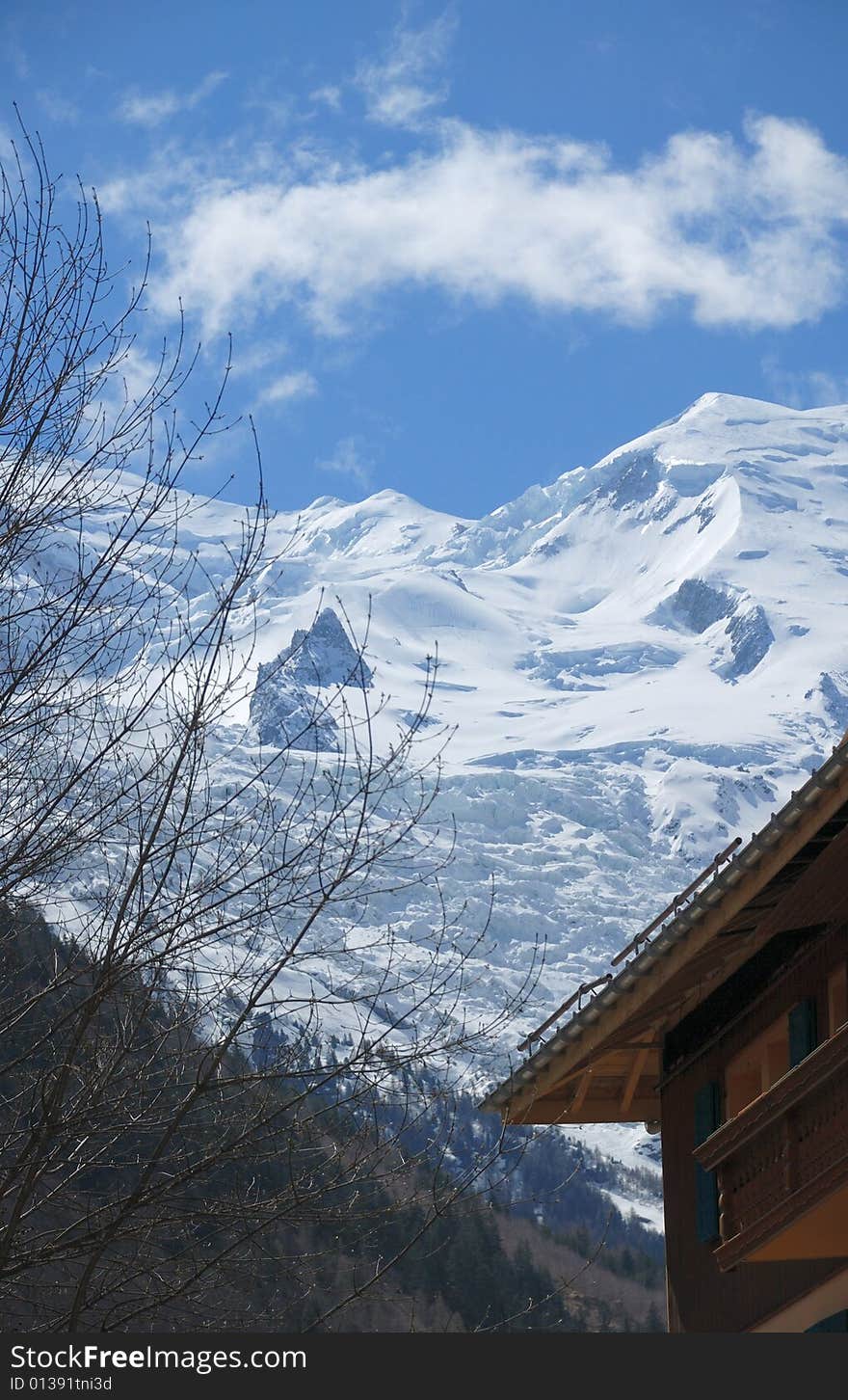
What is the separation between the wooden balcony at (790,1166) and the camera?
367 inches

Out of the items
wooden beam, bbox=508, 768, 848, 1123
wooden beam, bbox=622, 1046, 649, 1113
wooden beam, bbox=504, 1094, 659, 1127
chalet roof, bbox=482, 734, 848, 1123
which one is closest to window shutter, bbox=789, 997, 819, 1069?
chalet roof, bbox=482, 734, 848, 1123

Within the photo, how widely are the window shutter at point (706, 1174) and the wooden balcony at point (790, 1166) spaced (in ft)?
3.90

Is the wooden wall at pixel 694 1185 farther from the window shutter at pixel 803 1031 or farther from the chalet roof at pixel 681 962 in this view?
the chalet roof at pixel 681 962

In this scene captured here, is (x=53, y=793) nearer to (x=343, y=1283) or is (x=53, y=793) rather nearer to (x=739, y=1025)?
(x=739, y=1025)

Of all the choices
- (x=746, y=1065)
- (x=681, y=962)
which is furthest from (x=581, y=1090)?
(x=681, y=962)

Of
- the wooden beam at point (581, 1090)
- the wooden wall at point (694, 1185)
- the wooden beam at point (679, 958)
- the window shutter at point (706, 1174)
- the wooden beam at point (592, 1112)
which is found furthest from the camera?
the wooden beam at point (592, 1112)

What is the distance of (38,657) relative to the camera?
7.94m

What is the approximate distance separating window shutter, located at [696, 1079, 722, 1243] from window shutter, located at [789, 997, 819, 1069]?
3.54 feet

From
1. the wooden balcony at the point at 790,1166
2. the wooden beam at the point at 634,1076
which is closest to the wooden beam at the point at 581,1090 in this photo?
the wooden beam at the point at 634,1076

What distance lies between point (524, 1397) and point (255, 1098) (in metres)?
1.89

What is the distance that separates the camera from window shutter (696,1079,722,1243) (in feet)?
37.9

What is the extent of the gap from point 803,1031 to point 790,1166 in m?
1.45

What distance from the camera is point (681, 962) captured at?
35.6ft

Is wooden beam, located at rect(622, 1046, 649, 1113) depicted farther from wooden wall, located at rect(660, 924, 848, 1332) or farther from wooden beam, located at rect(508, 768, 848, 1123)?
wooden beam, located at rect(508, 768, 848, 1123)
